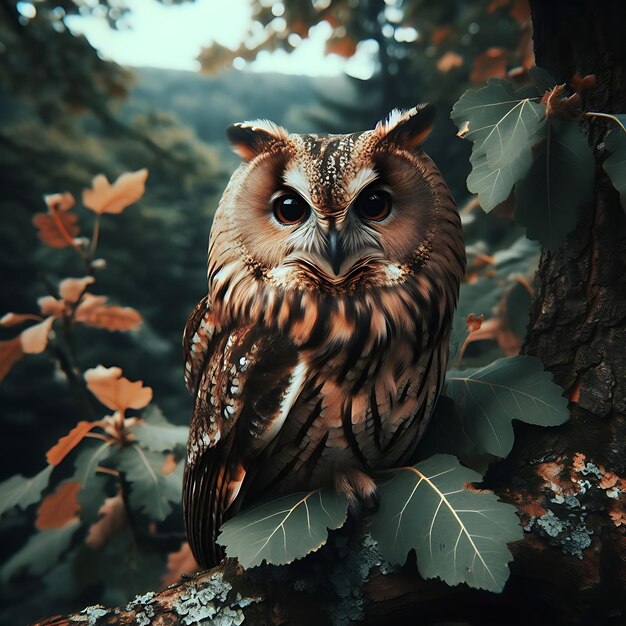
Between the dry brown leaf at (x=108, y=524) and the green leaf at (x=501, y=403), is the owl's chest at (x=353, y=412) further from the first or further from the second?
the dry brown leaf at (x=108, y=524)

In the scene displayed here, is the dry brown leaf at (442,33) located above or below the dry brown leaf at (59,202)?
above

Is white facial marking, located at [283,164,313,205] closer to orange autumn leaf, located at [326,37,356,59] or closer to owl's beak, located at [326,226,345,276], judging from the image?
owl's beak, located at [326,226,345,276]

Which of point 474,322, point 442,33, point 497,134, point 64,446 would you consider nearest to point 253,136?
point 497,134

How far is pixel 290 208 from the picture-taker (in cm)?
76

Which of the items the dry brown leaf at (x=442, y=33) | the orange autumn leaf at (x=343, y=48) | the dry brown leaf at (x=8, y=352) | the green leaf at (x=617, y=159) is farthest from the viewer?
the dry brown leaf at (x=442, y=33)

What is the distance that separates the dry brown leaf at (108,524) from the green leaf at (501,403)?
3.06 ft

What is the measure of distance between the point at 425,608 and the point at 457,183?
7.97ft

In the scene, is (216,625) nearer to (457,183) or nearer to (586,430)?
(586,430)

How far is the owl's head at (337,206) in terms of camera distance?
2.34 feet

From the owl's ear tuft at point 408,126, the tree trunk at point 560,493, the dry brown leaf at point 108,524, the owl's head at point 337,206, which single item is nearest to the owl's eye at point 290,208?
the owl's head at point 337,206

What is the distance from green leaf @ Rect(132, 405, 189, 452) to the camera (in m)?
1.11

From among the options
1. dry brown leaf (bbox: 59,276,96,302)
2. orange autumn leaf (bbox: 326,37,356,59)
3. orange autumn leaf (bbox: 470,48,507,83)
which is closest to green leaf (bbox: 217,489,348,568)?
dry brown leaf (bbox: 59,276,96,302)

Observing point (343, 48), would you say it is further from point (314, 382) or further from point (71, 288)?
point (314, 382)

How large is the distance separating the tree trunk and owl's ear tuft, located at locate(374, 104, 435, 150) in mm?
241
